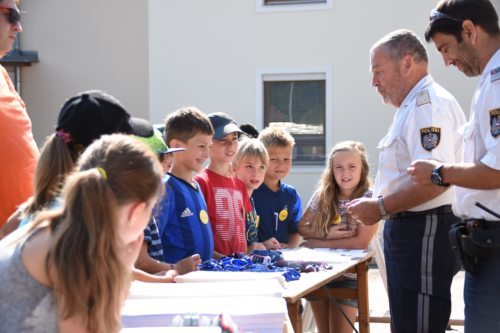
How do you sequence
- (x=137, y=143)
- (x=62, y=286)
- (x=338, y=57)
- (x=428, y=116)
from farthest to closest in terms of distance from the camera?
(x=338, y=57) → (x=428, y=116) → (x=137, y=143) → (x=62, y=286)

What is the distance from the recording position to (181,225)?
338 cm

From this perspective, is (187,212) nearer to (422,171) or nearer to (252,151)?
(252,151)

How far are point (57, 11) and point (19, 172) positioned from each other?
10.0 metres

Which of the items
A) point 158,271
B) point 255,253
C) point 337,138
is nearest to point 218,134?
point 255,253

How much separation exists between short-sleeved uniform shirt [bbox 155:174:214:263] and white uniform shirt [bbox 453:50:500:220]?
121 cm

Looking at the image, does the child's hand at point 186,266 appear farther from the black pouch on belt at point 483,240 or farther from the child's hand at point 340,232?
the child's hand at point 340,232

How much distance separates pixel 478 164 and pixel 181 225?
4.62 feet

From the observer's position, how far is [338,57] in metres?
10.6

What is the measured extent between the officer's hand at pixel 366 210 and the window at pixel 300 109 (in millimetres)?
7584

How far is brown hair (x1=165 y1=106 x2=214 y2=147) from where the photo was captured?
3.61 m

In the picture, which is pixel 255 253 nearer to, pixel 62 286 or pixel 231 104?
pixel 62 286

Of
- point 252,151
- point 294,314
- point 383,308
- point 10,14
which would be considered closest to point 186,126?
point 252,151

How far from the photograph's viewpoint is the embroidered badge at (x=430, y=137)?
3.25 m

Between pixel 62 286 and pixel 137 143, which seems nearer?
pixel 62 286
